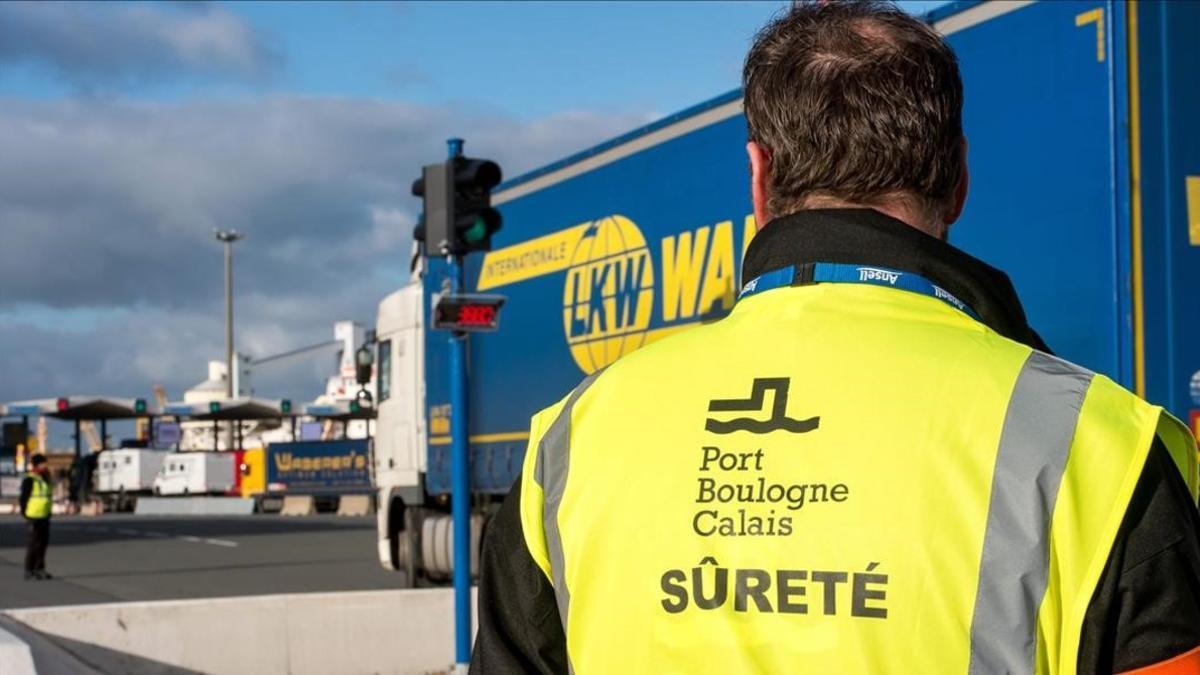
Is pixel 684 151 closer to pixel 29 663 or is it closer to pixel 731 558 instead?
pixel 29 663

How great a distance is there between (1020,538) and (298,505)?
51.8 m

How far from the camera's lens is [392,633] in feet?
36.8

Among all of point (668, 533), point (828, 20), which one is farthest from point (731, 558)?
point (828, 20)

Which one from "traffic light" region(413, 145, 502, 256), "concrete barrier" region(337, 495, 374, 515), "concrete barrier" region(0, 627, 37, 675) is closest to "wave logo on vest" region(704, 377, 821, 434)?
"concrete barrier" region(0, 627, 37, 675)

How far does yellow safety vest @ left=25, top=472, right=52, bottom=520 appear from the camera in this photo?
2069cm

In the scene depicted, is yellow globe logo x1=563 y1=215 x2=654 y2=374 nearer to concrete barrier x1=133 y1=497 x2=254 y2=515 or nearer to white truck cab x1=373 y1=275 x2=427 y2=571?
white truck cab x1=373 y1=275 x2=427 y2=571

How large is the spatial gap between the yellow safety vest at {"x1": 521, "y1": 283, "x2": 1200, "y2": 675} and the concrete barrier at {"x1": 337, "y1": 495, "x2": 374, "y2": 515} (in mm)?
46830

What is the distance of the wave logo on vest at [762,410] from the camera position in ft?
5.79

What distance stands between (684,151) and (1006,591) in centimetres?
949

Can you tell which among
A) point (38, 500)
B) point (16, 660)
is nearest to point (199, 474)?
point (38, 500)

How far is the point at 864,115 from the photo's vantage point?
1.87m

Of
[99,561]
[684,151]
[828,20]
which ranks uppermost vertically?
[684,151]

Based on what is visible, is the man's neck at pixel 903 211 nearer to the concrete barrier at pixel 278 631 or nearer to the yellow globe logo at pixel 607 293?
the concrete barrier at pixel 278 631

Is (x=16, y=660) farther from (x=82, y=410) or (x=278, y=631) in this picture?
(x=82, y=410)
